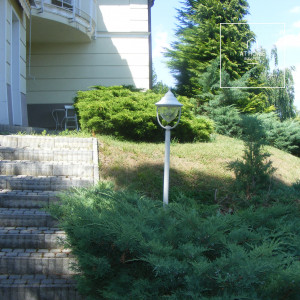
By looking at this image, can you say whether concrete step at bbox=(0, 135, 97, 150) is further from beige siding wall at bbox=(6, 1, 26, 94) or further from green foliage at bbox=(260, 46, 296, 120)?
green foliage at bbox=(260, 46, 296, 120)

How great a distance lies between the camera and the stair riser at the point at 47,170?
20.0 ft

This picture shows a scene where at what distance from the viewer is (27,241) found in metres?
4.39

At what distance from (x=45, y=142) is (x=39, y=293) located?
13.2 ft

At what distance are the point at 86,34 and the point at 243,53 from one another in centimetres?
549

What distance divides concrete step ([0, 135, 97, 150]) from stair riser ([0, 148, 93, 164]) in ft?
1.65

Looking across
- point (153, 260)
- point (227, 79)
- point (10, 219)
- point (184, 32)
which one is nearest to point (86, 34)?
point (184, 32)

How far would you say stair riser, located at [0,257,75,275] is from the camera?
398 centimetres

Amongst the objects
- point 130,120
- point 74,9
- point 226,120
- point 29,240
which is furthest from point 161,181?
point 74,9

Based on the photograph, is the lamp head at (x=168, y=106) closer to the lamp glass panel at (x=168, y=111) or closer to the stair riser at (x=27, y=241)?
the lamp glass panel at (x=168, y=111)

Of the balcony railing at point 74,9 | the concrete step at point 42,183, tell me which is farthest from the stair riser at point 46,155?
the balcony railing at point 74,9

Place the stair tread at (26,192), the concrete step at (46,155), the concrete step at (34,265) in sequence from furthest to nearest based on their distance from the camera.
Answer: the concrete step at (46,155)
the stair tread at (26,192)
the concrete step at (34,265)

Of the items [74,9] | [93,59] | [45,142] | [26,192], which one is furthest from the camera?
[93,59]

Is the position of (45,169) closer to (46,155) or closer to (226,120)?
(46,155)

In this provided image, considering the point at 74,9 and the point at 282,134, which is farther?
the point at 282,134
